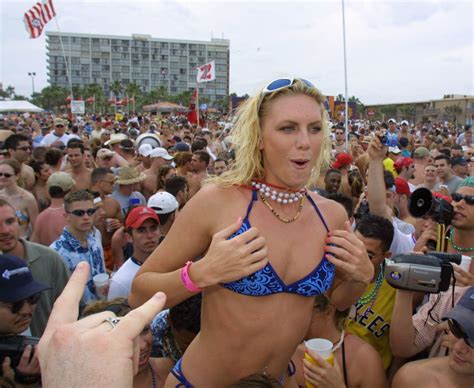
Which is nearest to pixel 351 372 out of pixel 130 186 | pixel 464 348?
pixel 464 348

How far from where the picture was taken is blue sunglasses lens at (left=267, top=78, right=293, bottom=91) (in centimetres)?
183

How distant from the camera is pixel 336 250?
174 cm

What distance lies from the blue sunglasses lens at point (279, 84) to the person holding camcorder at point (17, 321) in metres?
1.75

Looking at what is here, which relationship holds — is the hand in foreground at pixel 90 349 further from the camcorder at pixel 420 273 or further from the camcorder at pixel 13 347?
the camcorder at pixel 420 273

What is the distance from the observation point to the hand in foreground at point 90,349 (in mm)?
791

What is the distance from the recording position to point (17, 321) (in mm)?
2475

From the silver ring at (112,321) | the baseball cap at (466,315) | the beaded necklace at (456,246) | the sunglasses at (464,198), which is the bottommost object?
the baseball cap at (466,315)

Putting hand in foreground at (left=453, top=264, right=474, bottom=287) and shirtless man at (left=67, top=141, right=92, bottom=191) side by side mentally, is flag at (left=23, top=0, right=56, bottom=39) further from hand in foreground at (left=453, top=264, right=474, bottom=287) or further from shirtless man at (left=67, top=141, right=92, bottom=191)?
hand in foreground at (left=453, top=264, right=474, bottom=287)

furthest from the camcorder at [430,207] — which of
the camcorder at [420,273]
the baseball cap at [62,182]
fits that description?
the baseball cap at [62,182]

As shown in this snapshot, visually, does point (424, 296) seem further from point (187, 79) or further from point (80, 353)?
point (187, 79)

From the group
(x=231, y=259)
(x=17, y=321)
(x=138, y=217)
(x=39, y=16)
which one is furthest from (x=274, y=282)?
(x=39, y=16)

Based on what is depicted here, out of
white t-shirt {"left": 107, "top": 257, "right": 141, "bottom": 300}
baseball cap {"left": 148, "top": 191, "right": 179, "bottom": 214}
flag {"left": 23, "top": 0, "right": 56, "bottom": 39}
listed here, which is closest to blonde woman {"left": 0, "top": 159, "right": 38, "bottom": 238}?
baseball cap {"left": 148, "top": 191, "right": 179, "bottom": 214}

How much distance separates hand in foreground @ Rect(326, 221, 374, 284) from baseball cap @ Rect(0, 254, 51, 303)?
1869mm

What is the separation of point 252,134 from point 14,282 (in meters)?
1.77
